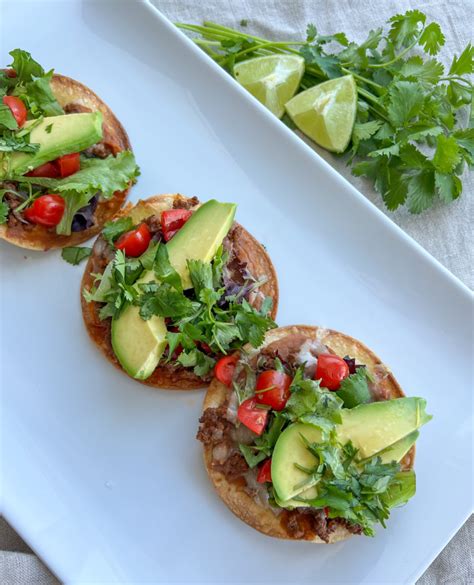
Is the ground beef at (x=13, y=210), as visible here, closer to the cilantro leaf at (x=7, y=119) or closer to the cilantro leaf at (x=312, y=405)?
the cilantro leaf at (x=7, y=119)

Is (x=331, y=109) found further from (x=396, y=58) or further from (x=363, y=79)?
(x=396, y=58)

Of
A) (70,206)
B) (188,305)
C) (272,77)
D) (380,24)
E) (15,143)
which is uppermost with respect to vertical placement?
(15,143)

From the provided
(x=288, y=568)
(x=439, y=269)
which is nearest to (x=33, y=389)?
(x=288, y=568)

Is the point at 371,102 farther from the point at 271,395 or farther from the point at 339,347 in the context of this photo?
the point at 271,395

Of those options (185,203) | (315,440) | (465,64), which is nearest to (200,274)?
(185,203)

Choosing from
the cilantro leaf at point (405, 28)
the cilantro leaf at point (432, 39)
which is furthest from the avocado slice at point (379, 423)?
the cilantro leaf at point (405, 28)

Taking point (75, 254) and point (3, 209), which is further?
point (75, 254)
